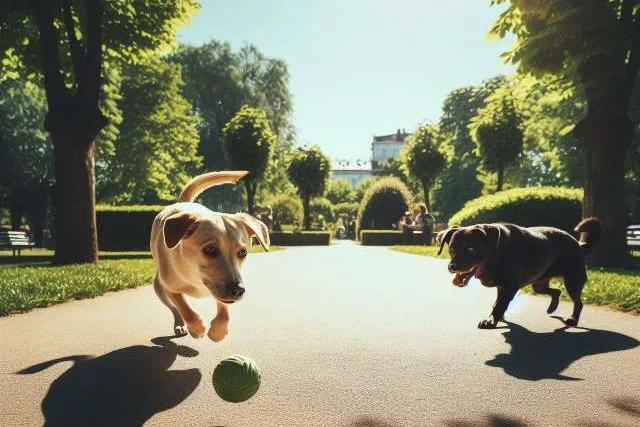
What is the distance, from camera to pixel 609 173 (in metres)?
11.3

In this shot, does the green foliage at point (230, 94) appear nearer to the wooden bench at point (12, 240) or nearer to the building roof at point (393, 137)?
Result: the wooden bench at point (12, 240)

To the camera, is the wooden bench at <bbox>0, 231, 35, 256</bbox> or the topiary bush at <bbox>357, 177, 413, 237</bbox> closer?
the wooden bench at <bbox>0, 231, 35, 256</bbox>

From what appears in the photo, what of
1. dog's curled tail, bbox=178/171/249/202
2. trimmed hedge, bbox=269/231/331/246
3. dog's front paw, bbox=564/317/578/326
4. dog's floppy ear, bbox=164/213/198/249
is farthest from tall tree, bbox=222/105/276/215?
dog's floppy ear, bbox=164/213/198/249

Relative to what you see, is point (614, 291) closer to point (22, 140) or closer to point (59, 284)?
point (59, 284)

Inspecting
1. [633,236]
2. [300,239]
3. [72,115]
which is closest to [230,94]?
[300,239]

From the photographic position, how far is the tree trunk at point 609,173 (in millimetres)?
11219

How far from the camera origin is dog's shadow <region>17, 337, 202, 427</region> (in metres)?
2.91

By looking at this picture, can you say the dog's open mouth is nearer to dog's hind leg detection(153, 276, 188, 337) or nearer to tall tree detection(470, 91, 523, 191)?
dog's hind leg detection(153, 276, 188, 337)

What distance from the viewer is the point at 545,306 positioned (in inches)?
278

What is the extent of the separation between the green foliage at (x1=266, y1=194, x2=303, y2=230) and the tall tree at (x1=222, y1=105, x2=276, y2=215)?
24.3ft

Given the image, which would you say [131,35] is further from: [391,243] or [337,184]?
[337,184]

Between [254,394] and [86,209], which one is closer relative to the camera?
[254,394]

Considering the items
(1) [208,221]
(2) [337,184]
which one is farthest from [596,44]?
(2) [337,184]

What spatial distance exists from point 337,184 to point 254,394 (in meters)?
76.7
